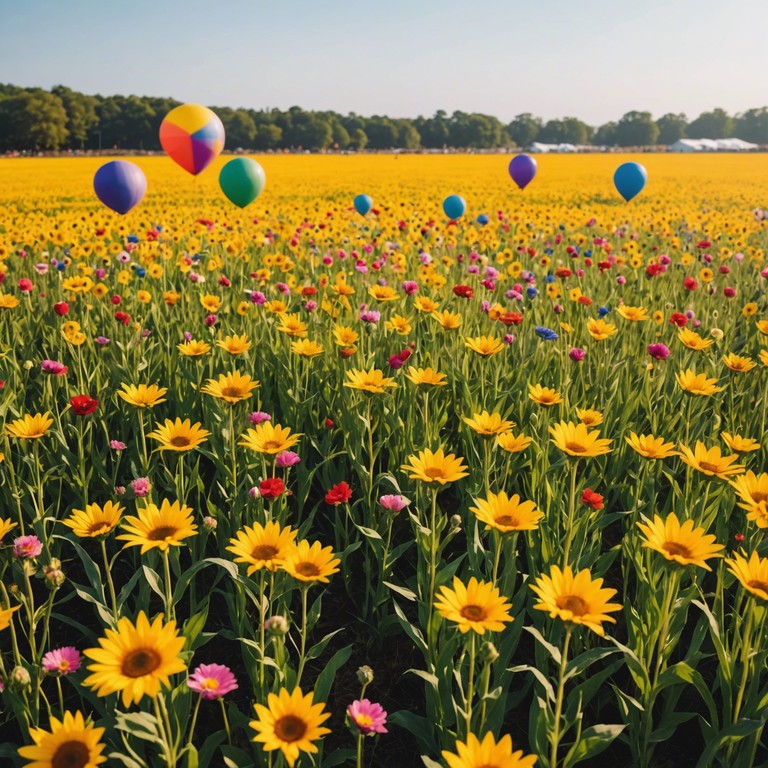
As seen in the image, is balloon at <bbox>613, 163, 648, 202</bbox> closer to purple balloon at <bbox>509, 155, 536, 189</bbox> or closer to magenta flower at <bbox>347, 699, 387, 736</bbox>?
purple balloon at <bbox>509, 155, 536, 189</bbox>

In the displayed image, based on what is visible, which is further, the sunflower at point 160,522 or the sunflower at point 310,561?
the sunflower at point 160,522

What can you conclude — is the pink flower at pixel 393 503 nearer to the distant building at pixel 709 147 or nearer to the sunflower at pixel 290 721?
the sunflower at pixel 290 721

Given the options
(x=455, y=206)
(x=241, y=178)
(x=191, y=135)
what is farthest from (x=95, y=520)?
(x=191, y=135)

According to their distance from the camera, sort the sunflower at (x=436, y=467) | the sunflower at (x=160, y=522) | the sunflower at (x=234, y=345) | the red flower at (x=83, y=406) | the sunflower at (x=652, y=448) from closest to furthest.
Answer: the sunflower at (x=160, y=522) → the sunflower at (x=436, y=467) → the sunflower at (x=652, y=448) → the red flower at (x=83, y=406) → the sunflower at (x=234, y=345)

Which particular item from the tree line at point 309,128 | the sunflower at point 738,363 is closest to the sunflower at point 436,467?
the sunflower at point 738,363

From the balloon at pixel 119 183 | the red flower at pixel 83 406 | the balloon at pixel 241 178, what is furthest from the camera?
the balloon at pixel 241 178

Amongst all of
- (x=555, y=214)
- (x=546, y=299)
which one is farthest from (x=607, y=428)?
(x=555, y=214)

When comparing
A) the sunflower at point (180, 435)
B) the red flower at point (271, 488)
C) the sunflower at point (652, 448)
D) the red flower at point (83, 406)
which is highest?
the red flower at point (83, 406)

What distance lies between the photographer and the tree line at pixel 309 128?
55969 millimetres

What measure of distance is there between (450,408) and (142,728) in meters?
1.95

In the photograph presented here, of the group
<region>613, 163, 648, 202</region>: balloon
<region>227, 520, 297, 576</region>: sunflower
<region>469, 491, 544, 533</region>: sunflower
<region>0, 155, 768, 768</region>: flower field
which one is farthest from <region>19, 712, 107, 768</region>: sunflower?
<region>613, 163, 648, 202</region>: balloon

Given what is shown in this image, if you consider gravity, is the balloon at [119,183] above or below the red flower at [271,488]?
above

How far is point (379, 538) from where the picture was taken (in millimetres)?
1875

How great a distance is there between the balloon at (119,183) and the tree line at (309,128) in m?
59.3
